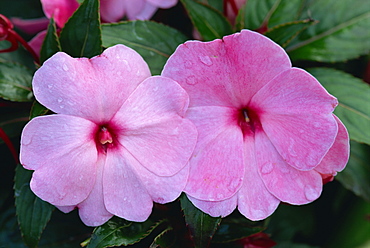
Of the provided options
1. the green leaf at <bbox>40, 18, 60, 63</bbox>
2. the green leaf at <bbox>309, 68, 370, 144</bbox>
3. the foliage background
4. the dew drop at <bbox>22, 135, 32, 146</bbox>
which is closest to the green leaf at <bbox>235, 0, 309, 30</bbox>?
the foliage background

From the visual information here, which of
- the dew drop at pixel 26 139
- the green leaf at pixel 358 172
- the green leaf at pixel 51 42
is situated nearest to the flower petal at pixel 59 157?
the dew drop at pixel 26 139

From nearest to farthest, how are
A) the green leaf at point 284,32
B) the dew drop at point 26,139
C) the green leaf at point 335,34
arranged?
1. the dew drop at point 26,139
2. the green leaf at point 284,32
3. the green leaf at point 335,34

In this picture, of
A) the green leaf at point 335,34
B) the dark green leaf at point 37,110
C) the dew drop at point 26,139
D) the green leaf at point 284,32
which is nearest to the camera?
the dew drop at point 26,139

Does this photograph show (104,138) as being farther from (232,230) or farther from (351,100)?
(351,100)

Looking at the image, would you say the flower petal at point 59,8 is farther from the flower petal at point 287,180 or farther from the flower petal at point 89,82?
the flower petal at point 287,180

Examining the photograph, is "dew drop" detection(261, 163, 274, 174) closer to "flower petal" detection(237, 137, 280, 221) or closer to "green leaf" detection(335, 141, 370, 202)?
"flower petal" detection(237, 137, 280, 221)

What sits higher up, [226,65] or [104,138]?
[226,65]

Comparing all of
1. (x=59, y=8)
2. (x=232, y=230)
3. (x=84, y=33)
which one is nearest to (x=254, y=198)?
(x=232, y=230)
